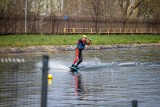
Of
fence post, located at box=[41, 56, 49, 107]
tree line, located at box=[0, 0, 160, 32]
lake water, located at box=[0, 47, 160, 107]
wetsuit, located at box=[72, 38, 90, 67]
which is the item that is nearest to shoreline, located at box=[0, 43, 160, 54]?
lake water, located at box=[0, 47, 160, 107]

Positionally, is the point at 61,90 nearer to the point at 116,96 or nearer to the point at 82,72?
the point at 116,96

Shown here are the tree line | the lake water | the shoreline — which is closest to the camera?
the lake water

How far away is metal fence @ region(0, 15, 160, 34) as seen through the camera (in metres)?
67.6

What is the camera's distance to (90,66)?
31.8 metres

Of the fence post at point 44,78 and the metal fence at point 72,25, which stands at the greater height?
the fence post at point 44,78

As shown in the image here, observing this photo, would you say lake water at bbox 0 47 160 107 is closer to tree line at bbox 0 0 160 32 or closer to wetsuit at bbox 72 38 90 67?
wetsuit at bbox 72 38 90 67

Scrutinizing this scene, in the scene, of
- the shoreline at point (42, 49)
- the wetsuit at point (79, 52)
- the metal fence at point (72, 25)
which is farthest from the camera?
the metal fence at point (72, 25)

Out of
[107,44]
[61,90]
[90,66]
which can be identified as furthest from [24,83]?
[107,44]

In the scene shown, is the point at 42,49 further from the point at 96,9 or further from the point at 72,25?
the point at 96,9

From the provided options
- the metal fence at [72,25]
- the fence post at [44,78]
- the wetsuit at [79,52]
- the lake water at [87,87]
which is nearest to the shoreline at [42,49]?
the lake water at [87,87]

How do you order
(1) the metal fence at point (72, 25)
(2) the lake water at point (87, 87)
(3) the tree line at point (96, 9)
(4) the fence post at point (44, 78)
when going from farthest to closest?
(3) the tree line at point (96, 9) < (1) the metal fence at point (72, 25) < (2) the lake water at point (87, 87) < (4) the fence post at point (44, 78)

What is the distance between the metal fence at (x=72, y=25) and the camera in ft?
222

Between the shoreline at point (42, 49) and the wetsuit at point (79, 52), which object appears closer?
the wetsuit at point (79, 52)

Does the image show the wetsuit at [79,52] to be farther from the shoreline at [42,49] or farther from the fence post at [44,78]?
the fence post at [44,78]
